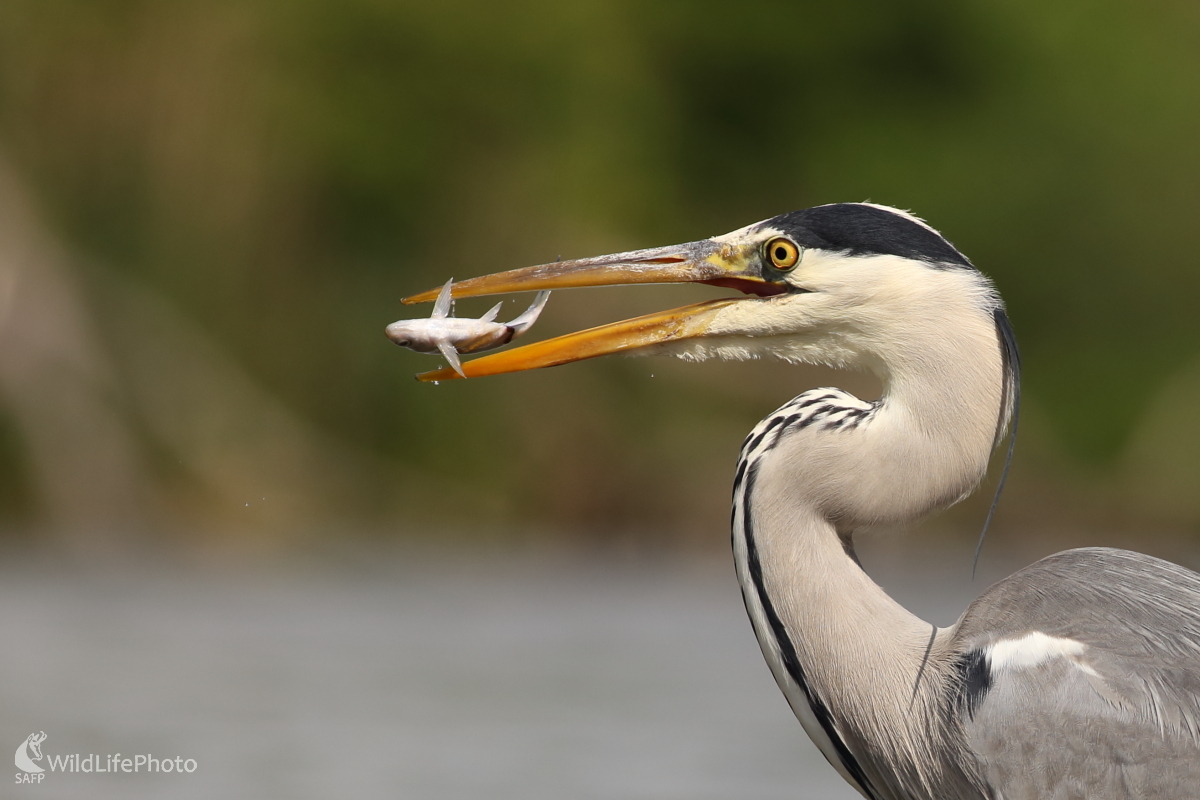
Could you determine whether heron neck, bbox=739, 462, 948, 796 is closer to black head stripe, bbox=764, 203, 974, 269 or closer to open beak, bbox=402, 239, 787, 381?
open beak, bbox=402, 239, 787, 381

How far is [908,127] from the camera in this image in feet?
45.1

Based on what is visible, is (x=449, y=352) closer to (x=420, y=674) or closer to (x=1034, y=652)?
(x=1034, y=652)

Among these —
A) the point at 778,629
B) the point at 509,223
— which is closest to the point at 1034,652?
the point at 778,629

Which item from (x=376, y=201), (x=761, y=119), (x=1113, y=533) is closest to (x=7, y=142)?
(x=376, y=201)

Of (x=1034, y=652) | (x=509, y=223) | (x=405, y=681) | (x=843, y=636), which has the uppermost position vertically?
(x=509, y=223)

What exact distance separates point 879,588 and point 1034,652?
429 millimetres

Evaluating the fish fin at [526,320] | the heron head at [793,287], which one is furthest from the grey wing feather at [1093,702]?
the fish fin at [526,320]

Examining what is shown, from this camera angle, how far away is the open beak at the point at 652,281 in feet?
14.8

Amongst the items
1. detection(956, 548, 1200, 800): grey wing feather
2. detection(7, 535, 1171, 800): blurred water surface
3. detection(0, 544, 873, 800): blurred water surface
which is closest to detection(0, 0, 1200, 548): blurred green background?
detection(7, 535, 1171, 800): blurred water surface

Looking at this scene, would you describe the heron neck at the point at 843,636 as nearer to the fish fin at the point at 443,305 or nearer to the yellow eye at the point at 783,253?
the yellow eye at the point at 783,253

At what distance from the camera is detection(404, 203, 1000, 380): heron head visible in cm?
434

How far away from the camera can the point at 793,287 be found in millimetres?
4457

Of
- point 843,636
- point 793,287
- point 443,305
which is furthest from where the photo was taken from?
point 443,305

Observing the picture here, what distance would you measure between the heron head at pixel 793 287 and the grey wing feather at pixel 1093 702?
769 mm
